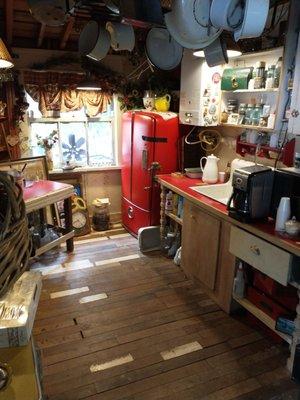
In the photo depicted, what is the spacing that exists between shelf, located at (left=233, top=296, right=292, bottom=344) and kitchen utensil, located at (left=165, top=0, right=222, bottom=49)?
5.74 feet

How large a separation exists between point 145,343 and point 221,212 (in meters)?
1.08

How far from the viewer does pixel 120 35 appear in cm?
208

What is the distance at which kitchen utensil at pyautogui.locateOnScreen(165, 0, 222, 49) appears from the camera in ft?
4.91

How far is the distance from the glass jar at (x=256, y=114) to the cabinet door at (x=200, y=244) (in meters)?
0.87

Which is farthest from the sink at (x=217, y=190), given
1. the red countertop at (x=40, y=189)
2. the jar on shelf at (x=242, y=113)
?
the red countertop at (x=40, y=189)

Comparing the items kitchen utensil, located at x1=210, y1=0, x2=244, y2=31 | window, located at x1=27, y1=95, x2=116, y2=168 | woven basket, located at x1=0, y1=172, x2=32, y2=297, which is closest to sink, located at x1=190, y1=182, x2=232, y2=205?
kitchen utensil, located at x1=210, y1=0, x2=244, y2=31

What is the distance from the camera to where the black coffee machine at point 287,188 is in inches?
80.3

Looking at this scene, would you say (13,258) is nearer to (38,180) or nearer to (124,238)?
(38,180)

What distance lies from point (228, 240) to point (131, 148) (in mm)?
1829

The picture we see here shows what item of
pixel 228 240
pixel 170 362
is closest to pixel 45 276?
pixel 170 362

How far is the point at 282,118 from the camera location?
2436 millimetres

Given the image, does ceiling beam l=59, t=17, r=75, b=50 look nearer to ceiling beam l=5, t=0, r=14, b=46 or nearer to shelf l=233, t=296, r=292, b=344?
ceiling beam l=5, t=0, r=14, b=46

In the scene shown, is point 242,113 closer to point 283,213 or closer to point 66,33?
point 283,213

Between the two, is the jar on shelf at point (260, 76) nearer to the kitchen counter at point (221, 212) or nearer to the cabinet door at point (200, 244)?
the kitchen counter at point (221, 212)
